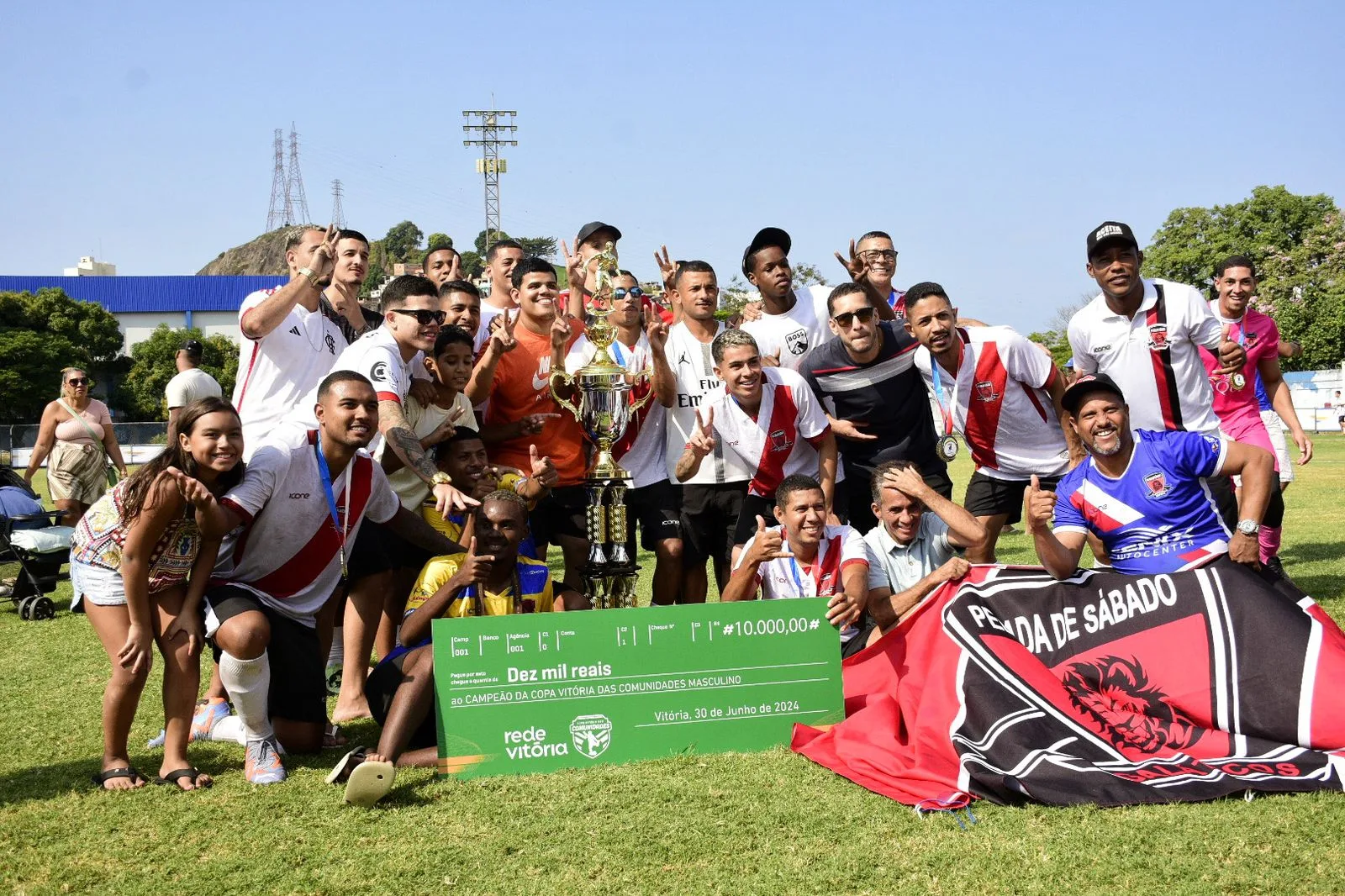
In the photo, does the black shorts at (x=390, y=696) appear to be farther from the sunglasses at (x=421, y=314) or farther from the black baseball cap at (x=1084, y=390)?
the black baseball cap at (x=1084, y=390)

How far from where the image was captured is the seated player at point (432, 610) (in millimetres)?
4730

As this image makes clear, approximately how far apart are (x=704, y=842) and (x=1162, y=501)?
8.88ft

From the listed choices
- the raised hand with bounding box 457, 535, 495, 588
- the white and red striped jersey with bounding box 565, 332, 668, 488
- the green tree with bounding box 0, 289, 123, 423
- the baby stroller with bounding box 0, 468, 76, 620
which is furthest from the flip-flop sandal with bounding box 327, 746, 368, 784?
the green tree with bounding box 0, 289, 123, 423

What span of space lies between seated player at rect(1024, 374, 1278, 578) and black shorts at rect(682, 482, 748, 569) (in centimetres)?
199

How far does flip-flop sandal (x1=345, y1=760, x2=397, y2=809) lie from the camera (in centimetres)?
432

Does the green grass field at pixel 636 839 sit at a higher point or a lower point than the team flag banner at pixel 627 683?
lower

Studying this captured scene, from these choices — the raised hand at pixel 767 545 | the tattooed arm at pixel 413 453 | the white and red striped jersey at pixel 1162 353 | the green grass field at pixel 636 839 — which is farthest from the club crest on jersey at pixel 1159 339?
the tattooed arm at pixel 413 453

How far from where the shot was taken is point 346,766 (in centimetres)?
469

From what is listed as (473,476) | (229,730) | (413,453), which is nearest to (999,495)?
(473,476)

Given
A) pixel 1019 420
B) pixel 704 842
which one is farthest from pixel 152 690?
pixel 1019 420

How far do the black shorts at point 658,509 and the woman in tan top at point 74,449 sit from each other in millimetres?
8827

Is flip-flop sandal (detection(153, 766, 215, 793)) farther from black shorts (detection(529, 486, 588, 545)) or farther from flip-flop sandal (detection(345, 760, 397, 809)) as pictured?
black shorts (detection(529, 486, 588, 545))

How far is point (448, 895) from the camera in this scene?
3.56 m

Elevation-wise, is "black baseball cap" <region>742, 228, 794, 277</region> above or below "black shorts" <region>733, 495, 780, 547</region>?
above
